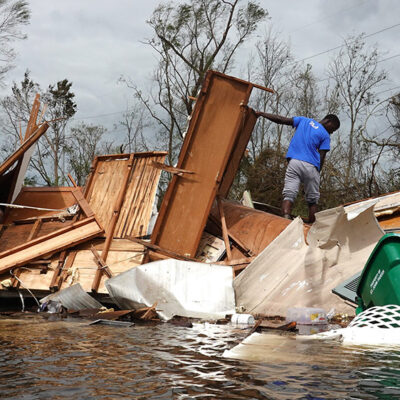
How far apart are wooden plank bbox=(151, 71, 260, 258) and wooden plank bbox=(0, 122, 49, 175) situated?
293 cm

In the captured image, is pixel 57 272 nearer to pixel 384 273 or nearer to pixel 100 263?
pixel 100 263

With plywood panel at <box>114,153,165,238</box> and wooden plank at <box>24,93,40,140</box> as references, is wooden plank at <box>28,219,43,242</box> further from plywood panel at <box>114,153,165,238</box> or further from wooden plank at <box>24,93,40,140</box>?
wooden plank at <box>24,93,40,140</box>

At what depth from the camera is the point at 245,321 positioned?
483cm

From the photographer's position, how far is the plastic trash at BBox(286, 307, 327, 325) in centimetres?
480

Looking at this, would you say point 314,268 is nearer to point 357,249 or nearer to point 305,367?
point 357,249

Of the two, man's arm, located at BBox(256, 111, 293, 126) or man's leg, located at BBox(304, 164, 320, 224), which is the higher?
man's arm, located at BBox(256, 111, 293, 126)

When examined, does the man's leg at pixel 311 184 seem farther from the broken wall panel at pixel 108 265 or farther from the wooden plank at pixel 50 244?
the wooden plank at pixel 50 244

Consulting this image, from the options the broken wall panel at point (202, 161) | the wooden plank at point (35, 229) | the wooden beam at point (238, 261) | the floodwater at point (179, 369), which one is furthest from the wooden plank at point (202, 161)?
the floodwater at point (179, 369)

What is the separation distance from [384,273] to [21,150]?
6314 millimetres

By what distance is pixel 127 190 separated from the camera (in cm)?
720

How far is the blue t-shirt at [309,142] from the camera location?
6953 mm

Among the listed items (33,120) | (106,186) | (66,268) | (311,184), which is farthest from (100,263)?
(33,120)

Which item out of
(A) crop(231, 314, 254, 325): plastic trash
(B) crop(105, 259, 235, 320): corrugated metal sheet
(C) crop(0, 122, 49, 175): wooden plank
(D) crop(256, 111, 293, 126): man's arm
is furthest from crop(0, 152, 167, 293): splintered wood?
(A) crop(231, 314, 254, 325): plastic trash

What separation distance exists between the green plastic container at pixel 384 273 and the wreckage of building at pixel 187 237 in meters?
1.30
